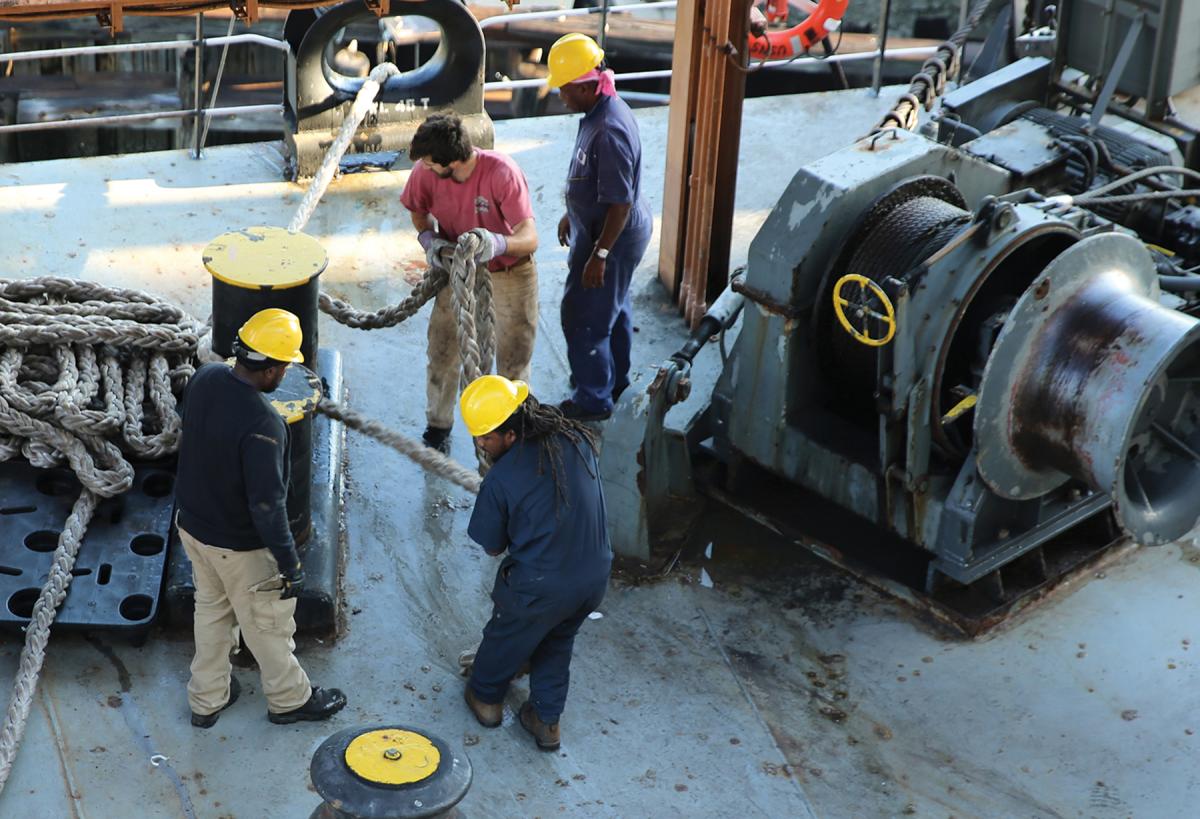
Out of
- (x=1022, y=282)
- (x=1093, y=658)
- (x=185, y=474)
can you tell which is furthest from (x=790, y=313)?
(x=185, y=474)

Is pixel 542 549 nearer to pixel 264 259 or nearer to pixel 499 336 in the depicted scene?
pixel 264 259

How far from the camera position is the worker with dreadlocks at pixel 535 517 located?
200 inches

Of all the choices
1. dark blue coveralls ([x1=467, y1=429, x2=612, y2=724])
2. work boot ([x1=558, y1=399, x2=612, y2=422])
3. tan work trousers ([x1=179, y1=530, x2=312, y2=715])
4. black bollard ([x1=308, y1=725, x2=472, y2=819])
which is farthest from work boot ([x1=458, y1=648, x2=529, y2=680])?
work boot ([x1=558, y1=399, x2=612, y2=422])

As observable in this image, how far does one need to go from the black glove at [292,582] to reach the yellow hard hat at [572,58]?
246cm

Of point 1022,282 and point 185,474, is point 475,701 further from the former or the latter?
point 1022,282

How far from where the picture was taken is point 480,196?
649cm

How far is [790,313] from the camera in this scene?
6078 mm

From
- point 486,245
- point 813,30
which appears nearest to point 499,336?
point 486,245

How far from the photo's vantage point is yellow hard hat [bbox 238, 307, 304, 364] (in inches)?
197

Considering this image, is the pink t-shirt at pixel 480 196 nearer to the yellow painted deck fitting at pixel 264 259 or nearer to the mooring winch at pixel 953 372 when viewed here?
the yellow painted deck fitting at pixel 264 259

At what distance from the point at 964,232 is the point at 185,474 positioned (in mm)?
2824

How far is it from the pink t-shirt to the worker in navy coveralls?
37 centimetres

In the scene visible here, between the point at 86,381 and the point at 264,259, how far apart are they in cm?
97

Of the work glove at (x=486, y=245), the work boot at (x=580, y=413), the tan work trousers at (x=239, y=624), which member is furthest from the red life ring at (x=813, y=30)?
the tan work trousers at (x=239, y=624)
